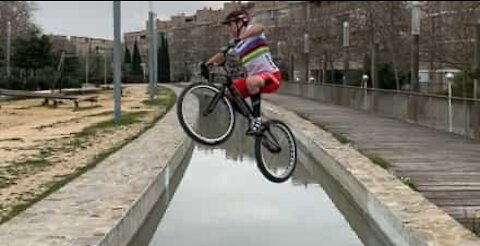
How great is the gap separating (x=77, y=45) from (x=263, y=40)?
10761 cm

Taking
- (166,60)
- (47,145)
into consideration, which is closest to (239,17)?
(47,145)

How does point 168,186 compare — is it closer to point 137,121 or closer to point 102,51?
point 137,121

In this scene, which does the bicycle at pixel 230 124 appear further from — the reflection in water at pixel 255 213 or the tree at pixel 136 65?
the tree at pixel 136 65

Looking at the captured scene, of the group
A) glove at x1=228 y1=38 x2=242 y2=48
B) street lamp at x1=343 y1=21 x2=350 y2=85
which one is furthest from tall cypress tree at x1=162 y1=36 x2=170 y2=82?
glove at x1=228 y1=38 x2=242 y2=48

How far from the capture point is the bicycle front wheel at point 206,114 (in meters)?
9.26

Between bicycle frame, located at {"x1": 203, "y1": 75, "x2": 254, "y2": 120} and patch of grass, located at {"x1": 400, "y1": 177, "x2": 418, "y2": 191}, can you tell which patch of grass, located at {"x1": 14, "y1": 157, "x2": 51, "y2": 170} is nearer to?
patch of grass, located at {"x1": 400, "y1": 177, "x2": 418, "y2": 191}

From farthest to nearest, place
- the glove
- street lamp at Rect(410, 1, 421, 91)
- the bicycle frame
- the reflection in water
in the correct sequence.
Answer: street lamp at Rect(410, 1, 421, 91) → the reflection in water → the bicycle frame → the glove

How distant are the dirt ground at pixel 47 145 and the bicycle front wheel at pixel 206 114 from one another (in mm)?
2657

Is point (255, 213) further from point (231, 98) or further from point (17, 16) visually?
point (17, 16)

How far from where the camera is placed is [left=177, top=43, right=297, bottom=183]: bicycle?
9242 mm

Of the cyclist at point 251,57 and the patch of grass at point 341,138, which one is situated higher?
the cyclist at point 251,57

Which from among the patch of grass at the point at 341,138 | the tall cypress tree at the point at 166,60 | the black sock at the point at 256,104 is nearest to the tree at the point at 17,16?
the tall cypress tree at the point at 166,60

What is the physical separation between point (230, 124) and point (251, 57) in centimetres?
95

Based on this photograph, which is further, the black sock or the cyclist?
the black sock
